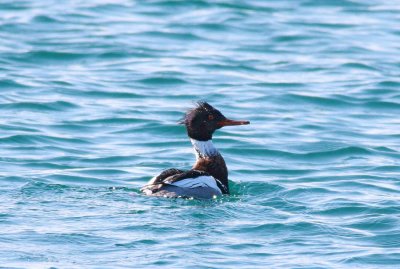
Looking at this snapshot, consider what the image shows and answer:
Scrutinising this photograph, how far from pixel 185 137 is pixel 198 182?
13.6 ft

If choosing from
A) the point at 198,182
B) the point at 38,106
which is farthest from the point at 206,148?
the point at 38,106

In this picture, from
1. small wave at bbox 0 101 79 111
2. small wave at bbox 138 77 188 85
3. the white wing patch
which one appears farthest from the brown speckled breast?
small wave at bbox 138 77 188 85

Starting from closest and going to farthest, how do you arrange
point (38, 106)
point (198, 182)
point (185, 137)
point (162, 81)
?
point (198, 182)
point (185, 137)
point (38, 106)
point (162, 81)

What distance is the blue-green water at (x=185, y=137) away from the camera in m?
10.1

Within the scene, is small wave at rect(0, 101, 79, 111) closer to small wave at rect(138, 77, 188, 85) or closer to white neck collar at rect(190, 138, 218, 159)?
small wave at rect(138, 77, 188, 85)

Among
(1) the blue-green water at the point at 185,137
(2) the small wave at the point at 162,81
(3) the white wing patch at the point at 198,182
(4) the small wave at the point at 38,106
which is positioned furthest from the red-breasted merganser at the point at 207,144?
(2) the small wave at the point at 162,81

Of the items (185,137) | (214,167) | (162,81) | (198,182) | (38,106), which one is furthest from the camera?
(162,81)

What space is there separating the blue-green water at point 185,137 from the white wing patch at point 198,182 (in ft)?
0.67

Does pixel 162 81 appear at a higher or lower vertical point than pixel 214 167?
higher

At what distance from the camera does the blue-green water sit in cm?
1008

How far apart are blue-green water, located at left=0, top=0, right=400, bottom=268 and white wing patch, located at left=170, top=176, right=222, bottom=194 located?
0.67ft

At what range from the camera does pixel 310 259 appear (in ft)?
31.9

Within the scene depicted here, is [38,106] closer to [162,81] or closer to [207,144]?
[162,81]

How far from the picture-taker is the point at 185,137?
15938mm
